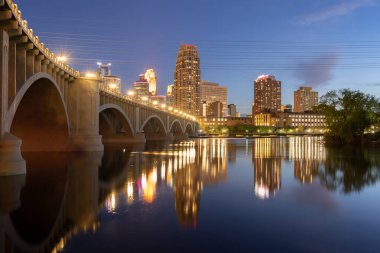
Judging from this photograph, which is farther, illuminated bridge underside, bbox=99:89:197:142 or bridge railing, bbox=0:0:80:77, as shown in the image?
illuminated bridge underside, bbox=99:89:197:142

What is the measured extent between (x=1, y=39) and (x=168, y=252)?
722 inches

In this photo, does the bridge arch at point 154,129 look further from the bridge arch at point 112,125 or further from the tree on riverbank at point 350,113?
the tree on riverbank at point 350,113

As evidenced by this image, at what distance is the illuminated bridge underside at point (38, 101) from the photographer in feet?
70.1

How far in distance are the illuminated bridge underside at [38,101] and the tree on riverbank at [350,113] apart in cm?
3896

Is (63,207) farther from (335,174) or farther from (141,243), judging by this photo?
(335,174)

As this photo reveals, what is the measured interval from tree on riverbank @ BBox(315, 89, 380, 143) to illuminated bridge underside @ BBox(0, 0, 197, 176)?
128ft

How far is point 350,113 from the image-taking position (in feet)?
228

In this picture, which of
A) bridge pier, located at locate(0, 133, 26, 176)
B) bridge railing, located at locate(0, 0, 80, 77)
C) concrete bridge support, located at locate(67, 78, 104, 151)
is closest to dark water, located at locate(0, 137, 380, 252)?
bridge pier, located at locate(0, 133, 26, 176)

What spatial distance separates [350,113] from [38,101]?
5544cm

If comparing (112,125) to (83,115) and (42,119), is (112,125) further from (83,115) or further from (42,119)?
(42,119)

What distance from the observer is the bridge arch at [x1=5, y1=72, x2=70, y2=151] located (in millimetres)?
37438

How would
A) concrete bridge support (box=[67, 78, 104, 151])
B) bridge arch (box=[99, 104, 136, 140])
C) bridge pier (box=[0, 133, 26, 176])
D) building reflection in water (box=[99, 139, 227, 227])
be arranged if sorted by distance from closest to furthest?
building reflection in water (box=[99, 139, 227, 227])
bridge pier (box=[0, 133, 26, 176])
concrete bridge support (box=[67, 78, 104, 151])
bridge arch (box=[99, 104, 136, 140])

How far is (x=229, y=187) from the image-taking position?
731 inches

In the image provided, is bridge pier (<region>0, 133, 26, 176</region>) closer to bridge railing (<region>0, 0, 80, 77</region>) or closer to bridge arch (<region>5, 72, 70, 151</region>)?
bridge railing (<region>0, 0, 80, 77</region>)
